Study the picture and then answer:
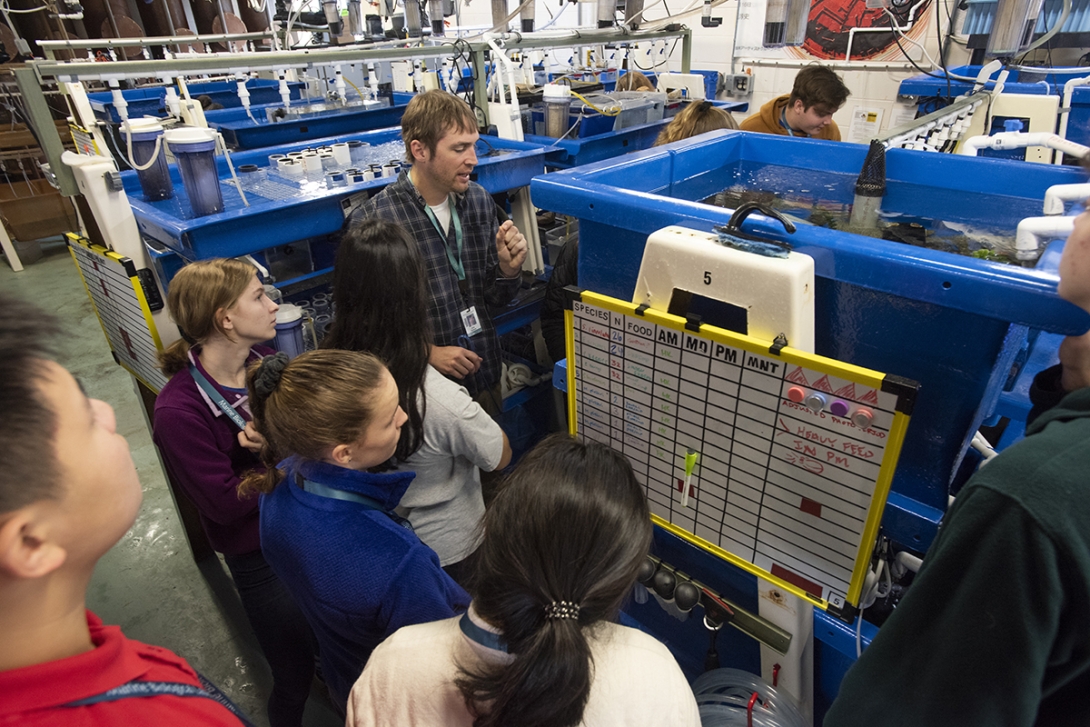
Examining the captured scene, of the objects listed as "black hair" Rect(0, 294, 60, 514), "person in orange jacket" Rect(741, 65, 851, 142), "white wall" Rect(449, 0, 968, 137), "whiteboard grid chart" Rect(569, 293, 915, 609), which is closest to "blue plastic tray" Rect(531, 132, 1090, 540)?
"whiteboard grid chart" Rect(569, 293, 915, 609)

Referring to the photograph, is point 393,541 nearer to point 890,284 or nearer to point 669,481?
point 669,481

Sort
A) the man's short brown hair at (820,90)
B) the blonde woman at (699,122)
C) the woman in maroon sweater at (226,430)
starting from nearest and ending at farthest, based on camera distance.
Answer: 1. the woman in maroon sweater at (226,430)
2. the blonde woman at (699,122)
3. the man's short brown hair at (820,90)

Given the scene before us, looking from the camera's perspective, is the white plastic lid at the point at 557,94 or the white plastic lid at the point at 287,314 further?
the white plastic lid at the point at 557,94

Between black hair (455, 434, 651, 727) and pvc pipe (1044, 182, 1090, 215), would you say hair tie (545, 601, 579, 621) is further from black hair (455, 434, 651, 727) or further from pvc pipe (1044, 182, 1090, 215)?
pvc pipe (1044, 182, 1090, 215)

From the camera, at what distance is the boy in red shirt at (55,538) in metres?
0.53

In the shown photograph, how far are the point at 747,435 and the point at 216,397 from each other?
1235mm

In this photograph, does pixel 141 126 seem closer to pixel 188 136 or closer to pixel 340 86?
pixel 188 136

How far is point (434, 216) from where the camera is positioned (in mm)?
1948

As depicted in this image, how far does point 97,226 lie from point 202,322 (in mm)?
719

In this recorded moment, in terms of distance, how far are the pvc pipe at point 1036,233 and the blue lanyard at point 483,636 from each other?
886mm

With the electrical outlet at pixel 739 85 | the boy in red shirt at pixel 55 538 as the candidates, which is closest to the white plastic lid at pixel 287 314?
the boy in red shirt at pixel 55 538

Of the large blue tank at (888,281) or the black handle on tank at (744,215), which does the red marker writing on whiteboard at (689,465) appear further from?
the black handle on tank at (744,215)

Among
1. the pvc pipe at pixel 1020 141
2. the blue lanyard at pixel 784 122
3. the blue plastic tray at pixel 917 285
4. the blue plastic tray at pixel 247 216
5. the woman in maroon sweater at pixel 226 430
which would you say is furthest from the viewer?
the blue lanyard at pixel 784 122

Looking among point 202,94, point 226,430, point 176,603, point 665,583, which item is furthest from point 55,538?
point 202,94
